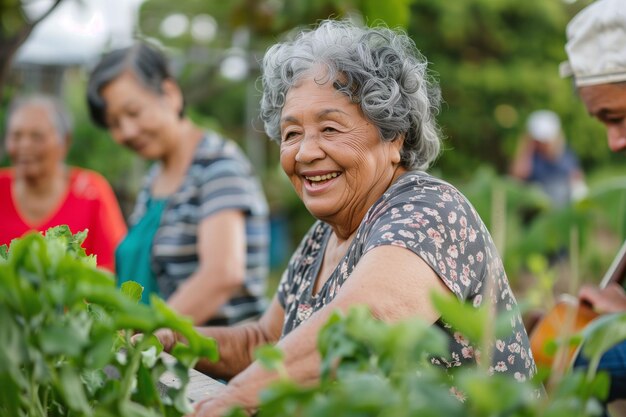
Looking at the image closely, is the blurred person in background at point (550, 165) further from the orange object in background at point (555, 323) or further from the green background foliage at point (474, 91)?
the orange object in background at point (555, 323)

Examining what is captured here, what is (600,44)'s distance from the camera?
2.50m

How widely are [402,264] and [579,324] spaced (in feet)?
3.78

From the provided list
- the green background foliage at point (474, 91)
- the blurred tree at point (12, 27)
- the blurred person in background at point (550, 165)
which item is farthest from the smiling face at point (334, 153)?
the green background foliage at point (474, 91)

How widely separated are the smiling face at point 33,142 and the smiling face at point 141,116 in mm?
678

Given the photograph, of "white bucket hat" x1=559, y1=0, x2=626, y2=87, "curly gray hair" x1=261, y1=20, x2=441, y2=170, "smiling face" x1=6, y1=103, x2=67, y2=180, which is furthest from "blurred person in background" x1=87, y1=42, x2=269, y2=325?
"white bucket hat" x1=559, y1=0, x2=626, y2=87

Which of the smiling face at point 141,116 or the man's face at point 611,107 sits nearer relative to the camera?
the man's face at point 611,107

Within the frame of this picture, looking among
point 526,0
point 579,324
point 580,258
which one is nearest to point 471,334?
point 579,324

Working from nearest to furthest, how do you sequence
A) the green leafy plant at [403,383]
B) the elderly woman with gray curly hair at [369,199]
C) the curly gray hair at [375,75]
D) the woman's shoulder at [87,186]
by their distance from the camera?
the green leafy plant at [403,383] → the elderly woman with gray curly hair at [369,199] → the curly gray hair at [375,75] → the woman's shoulder at [87,186]

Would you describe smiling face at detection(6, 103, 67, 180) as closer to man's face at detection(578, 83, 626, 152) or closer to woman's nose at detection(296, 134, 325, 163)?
woman's nose at detection(296, 134, 325, 163)

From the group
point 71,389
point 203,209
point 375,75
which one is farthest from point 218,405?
point 203,209

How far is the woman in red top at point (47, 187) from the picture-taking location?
397 cm

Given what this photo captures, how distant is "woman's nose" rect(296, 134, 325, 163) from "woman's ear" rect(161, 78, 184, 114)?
1786 mm

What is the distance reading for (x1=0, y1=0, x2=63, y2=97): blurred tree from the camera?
2.65 m

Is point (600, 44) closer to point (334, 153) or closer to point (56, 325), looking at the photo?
point (334, 153)
